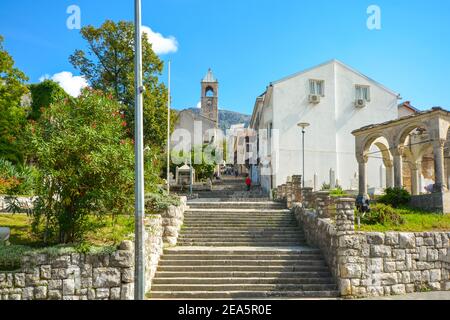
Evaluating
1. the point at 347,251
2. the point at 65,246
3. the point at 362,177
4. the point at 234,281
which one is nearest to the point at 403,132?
the point at 362,177

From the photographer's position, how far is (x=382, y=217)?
13.2 metres

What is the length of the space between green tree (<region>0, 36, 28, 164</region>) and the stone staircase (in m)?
12.5

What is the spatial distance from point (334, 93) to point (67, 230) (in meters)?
25.3

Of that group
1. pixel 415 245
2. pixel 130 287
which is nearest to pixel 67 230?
pixel 130 287

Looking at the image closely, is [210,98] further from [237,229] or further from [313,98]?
[237,229]

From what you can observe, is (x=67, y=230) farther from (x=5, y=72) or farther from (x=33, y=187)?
(x=5, y=72)

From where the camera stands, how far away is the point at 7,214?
554 inches

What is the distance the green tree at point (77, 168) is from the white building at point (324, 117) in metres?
20.4

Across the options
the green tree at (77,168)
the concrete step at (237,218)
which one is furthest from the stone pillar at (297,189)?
the green tree at (77,168)

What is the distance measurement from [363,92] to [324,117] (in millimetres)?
4117

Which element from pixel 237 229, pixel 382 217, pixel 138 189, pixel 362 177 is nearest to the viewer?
pixel 138 189

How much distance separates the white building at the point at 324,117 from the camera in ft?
99.5

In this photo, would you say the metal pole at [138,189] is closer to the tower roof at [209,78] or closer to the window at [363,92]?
the window at [363,92]

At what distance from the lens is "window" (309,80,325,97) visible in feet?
102
